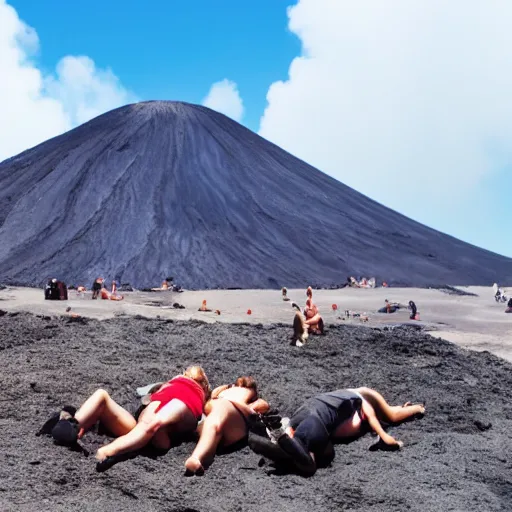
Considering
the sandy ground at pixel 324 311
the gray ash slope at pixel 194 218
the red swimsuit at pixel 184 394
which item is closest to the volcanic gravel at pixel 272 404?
the red swimsuit at pixel 184 394

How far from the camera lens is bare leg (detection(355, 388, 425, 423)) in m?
6.81

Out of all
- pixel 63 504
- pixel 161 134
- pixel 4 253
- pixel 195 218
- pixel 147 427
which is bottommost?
pixel 63 504

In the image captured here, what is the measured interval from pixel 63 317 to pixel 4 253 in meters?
31.9

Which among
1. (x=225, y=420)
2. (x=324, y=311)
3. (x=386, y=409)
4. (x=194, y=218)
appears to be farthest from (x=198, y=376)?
(x=194, y=218)

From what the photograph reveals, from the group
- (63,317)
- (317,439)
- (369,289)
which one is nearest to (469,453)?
(317,439)

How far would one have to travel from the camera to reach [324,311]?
67.9 feet

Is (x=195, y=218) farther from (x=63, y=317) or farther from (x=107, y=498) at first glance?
(x=107, y=498)

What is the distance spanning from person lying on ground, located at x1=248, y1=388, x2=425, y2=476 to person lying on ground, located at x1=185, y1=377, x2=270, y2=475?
0.74ft

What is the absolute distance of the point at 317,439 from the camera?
225 inches

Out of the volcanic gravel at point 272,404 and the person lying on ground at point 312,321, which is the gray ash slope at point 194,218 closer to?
the person lying on ground at point 312,321

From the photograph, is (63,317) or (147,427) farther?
(63,317)

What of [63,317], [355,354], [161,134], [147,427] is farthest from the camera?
[161,134]

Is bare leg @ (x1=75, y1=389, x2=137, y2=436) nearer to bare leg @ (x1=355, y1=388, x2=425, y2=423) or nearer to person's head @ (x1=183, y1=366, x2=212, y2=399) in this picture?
person's head @ (x1=183, y1=366, x2=212, y2=399)

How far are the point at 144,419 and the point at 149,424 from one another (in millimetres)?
105
